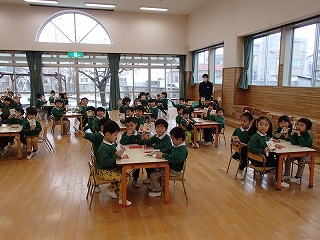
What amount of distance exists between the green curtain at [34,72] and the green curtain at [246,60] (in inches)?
369

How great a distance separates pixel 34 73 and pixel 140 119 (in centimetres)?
933

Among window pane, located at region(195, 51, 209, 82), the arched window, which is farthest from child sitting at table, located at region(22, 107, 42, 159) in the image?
window pane, located at region(195, 51, 209, 82)

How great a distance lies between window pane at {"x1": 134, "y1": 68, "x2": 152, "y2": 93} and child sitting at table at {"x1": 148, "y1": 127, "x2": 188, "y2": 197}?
36.1ft

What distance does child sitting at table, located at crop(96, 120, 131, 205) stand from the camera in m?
3.04

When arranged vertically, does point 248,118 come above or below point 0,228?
above

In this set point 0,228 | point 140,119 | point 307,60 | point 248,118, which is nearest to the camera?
point 0,228

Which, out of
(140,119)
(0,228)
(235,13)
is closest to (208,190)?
(140,119)

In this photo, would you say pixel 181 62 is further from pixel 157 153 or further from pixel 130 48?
pixel 157 153

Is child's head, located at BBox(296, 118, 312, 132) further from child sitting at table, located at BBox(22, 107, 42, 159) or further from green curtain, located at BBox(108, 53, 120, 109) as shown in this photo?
green curtain, located at BBox(108, 53, 120, 109)

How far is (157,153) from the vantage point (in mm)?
3217

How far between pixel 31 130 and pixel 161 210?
11.4ft

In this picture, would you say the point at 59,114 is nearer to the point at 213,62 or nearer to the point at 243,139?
the point at 243,139

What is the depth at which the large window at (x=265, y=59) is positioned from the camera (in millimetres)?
7992

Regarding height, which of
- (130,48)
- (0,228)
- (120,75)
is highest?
(130,48)
